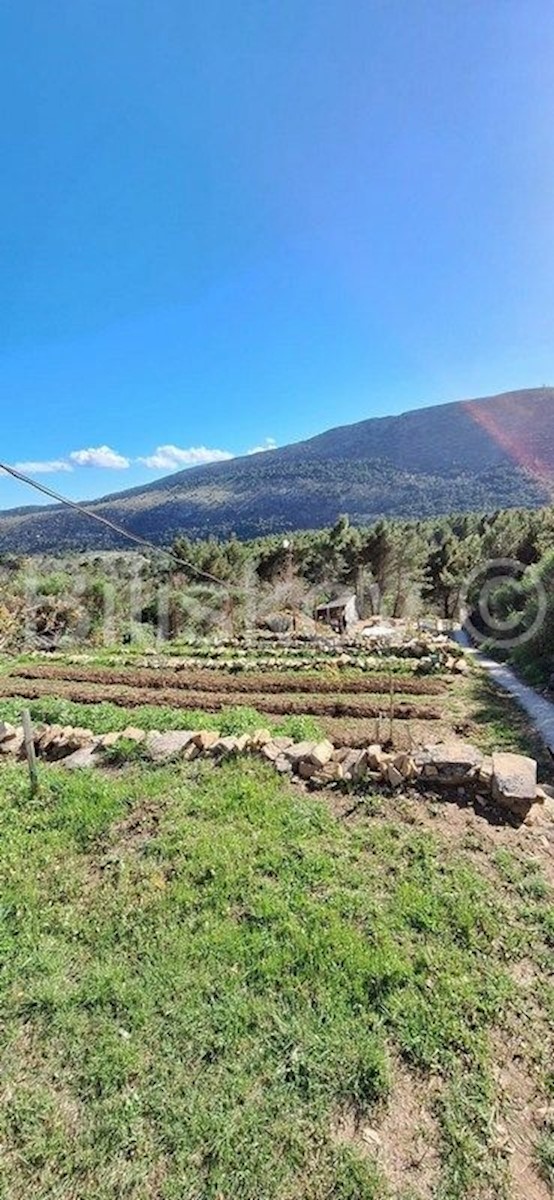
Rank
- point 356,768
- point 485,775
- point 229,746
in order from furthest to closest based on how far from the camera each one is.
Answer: point 229,746, point 356,768, point 485,775

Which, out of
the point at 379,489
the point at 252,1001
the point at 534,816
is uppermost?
the point at 379,489

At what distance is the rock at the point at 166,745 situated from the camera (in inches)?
259

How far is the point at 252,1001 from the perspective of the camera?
10.7 feet

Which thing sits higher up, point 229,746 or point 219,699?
point 229,746

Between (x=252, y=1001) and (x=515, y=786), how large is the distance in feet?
10.7

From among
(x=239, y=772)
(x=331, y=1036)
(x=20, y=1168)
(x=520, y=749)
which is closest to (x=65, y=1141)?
(x=20, y=1168)

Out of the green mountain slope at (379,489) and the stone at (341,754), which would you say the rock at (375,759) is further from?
the green mountain slope at (379,489)

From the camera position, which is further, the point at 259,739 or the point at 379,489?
the point at 379,489

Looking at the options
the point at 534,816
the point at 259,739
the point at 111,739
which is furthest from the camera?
the point at 111,739

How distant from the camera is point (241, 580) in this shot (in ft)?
113

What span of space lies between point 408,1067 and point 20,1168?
204 centimetres

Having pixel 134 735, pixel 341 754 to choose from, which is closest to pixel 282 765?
Answer: pixel 341 754

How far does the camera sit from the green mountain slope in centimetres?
13400

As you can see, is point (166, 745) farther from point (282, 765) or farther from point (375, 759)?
point (375, 759)
